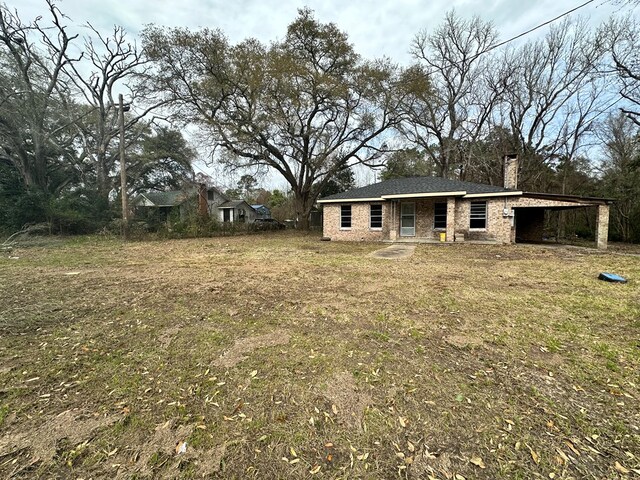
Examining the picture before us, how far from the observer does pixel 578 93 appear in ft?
59.3

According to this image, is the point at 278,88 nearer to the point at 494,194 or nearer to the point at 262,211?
the point at 494,194

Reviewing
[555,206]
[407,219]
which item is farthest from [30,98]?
[555,206]

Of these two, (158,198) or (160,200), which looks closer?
(160,200)

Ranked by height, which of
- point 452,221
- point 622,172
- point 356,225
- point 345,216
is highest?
point 622,172

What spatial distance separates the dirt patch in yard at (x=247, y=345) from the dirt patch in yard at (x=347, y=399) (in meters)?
0.98

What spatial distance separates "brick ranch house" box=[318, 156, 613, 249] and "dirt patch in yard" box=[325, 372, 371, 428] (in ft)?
41.1

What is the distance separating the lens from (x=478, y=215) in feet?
44.8

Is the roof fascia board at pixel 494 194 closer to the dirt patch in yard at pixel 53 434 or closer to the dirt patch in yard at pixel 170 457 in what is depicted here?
the dirt patch in yard at pixel 170 457

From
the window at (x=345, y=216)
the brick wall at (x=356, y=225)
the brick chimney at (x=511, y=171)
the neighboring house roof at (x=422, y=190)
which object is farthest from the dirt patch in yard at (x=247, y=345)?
the brick chimney at (x=511, y=171)

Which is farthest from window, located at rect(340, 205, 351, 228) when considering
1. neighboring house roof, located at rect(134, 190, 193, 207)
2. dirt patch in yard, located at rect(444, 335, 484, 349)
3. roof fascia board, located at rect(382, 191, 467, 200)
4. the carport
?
neighboring house roof, located at rect(134, 190, 193, 207)

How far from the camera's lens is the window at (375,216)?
51.9 ft

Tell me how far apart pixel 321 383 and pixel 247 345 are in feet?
3.72

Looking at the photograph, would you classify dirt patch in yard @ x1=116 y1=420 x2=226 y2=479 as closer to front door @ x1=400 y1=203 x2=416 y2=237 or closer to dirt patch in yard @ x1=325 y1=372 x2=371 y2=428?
dirt patch in yard @ x1=325 y1=372 x2=371 y2=428

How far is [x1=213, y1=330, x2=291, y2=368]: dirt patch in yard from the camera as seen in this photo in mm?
2957
